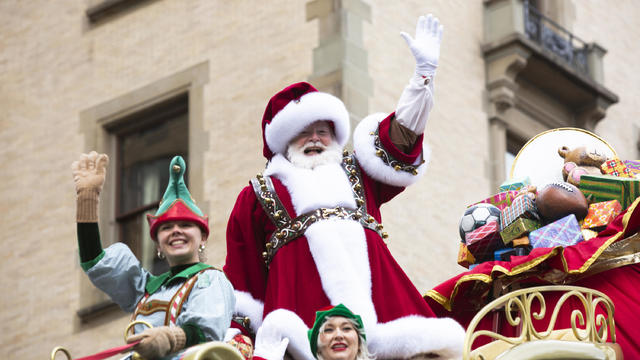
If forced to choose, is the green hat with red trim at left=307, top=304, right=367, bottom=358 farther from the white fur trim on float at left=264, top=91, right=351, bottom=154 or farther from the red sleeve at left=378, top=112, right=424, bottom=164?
the white fur trim on float at left=264, top=91, right=351, bottom=154

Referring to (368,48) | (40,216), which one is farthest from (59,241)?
(368,48)

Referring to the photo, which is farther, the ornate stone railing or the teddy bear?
the ornate stone railing

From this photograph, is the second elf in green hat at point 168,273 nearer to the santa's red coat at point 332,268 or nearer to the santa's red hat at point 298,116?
the santa's red coat at point 332,268

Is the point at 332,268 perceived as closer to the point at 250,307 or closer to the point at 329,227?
the point at 329,227

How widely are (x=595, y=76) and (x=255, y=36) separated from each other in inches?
167

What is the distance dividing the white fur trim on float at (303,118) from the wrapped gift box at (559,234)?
1305 mm

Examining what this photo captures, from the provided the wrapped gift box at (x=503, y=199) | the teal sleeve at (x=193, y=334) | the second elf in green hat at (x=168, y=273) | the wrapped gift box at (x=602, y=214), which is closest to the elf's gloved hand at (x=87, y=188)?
the second elf in green hat at (x=168, y=273)

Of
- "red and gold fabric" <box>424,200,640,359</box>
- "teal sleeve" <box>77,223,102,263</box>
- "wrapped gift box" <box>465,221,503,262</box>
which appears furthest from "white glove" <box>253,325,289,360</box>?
"wrapped gift box" <box>465,221,503,262</box>

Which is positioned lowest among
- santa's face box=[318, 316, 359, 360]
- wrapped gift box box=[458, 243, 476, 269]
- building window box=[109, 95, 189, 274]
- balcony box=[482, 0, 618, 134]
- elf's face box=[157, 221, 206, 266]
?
santa's face box=[318, 316, 359, 360]

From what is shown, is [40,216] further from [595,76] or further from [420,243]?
[595,76]

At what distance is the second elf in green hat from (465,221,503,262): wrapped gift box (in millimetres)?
2155

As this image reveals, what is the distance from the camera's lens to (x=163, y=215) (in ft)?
27.3

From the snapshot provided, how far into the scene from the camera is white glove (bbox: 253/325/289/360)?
330 inches

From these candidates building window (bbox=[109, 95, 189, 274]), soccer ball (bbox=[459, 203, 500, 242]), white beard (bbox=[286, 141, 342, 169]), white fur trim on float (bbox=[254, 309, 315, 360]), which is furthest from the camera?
building window (bbox=[109, 95, 189, 274])
